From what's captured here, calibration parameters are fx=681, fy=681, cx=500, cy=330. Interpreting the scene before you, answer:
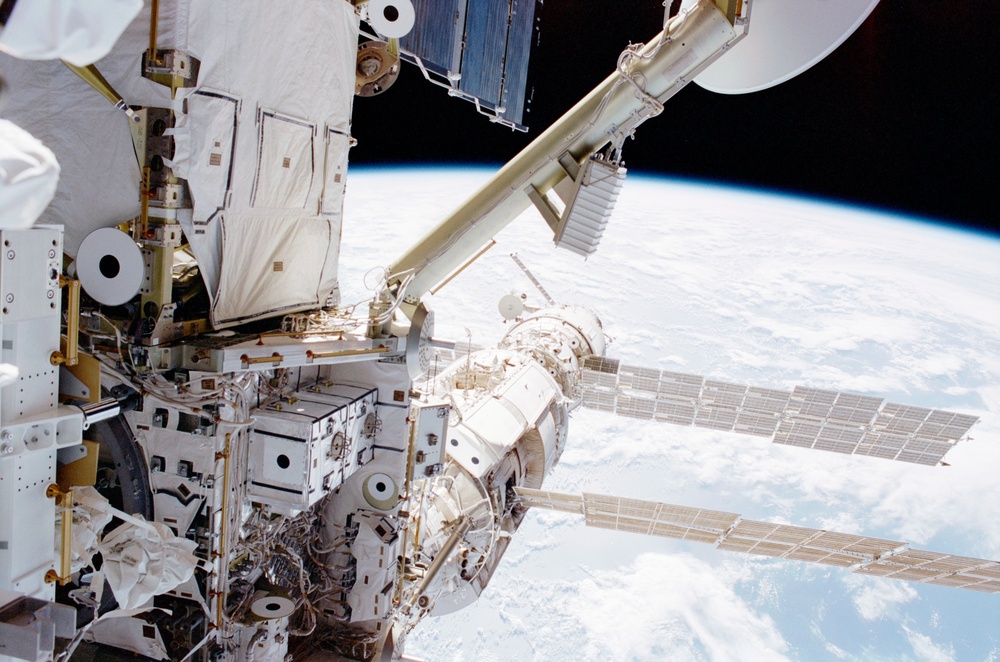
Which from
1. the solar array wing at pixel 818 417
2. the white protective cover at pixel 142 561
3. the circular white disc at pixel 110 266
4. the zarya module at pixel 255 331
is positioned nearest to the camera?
the zarya module at pixel 255 331

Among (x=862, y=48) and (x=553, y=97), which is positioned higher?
(x=862, y=48)

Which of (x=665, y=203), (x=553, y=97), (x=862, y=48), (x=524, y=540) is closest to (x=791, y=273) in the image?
(x=665, y=203)

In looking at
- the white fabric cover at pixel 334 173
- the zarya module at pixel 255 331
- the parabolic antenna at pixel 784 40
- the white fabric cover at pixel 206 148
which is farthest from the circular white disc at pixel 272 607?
the parabolic antenna at pixel 784 40

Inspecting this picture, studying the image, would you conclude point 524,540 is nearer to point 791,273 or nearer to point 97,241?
point 97,241

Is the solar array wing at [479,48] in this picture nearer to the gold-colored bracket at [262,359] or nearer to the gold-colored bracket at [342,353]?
the gold-colored bracket at [342,353]

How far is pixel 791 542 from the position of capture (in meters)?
7.02

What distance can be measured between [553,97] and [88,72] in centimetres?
772

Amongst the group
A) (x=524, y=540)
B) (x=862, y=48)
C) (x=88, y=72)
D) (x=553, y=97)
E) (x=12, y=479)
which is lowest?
(x=524, y=540)

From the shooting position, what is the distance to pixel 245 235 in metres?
4.32

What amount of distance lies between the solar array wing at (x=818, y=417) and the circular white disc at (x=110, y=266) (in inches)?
229

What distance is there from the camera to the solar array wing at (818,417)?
7.59m

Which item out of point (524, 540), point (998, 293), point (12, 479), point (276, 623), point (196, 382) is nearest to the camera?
point (12, 479)

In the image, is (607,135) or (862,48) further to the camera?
(862,48)

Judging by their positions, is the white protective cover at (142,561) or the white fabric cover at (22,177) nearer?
the white fabric cover at (22,177)
